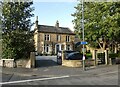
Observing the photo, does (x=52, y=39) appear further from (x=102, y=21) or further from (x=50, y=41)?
(x=102, y=21)

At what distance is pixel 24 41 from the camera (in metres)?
28.3

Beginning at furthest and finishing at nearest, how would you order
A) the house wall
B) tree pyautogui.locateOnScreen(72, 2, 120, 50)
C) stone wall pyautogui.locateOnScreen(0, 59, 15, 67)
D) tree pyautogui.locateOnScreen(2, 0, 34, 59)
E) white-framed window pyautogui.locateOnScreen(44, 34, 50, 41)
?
white-framed window pyautogui.locateOnScreen(44, 34, 50, 41), the house wall, tree pyautogui.locateOnScreen(72, 2, 120, 50), tree pyautogui.locateOnScreen(2, 0, 34, 59), stone wall pyautogui.locateOnScreen(0, 59, 15, 67)

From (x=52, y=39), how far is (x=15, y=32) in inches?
1477

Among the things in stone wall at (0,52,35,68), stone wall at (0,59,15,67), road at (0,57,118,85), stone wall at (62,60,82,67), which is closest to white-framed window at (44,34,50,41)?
stone wall at (62,60,82,67)

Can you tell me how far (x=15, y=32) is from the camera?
91.3 ft

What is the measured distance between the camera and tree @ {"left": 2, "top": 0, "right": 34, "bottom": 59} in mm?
27766

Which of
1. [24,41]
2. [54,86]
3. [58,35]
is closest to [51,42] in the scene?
[58,35]

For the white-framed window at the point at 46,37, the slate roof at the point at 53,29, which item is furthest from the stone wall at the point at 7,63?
the white-framed window at the point at 46,37

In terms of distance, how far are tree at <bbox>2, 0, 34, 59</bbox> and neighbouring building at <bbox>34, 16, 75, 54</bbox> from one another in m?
32.0

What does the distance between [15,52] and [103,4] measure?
10.7 m

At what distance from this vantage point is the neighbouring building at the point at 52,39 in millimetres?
63031

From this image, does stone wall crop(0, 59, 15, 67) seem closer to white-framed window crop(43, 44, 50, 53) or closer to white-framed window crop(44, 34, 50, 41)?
white-framed window crop(43, 44, 50, 53)

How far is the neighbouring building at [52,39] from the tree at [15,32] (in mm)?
32014

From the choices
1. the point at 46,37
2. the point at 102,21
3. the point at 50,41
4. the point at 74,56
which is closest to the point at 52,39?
the point at 50,41
